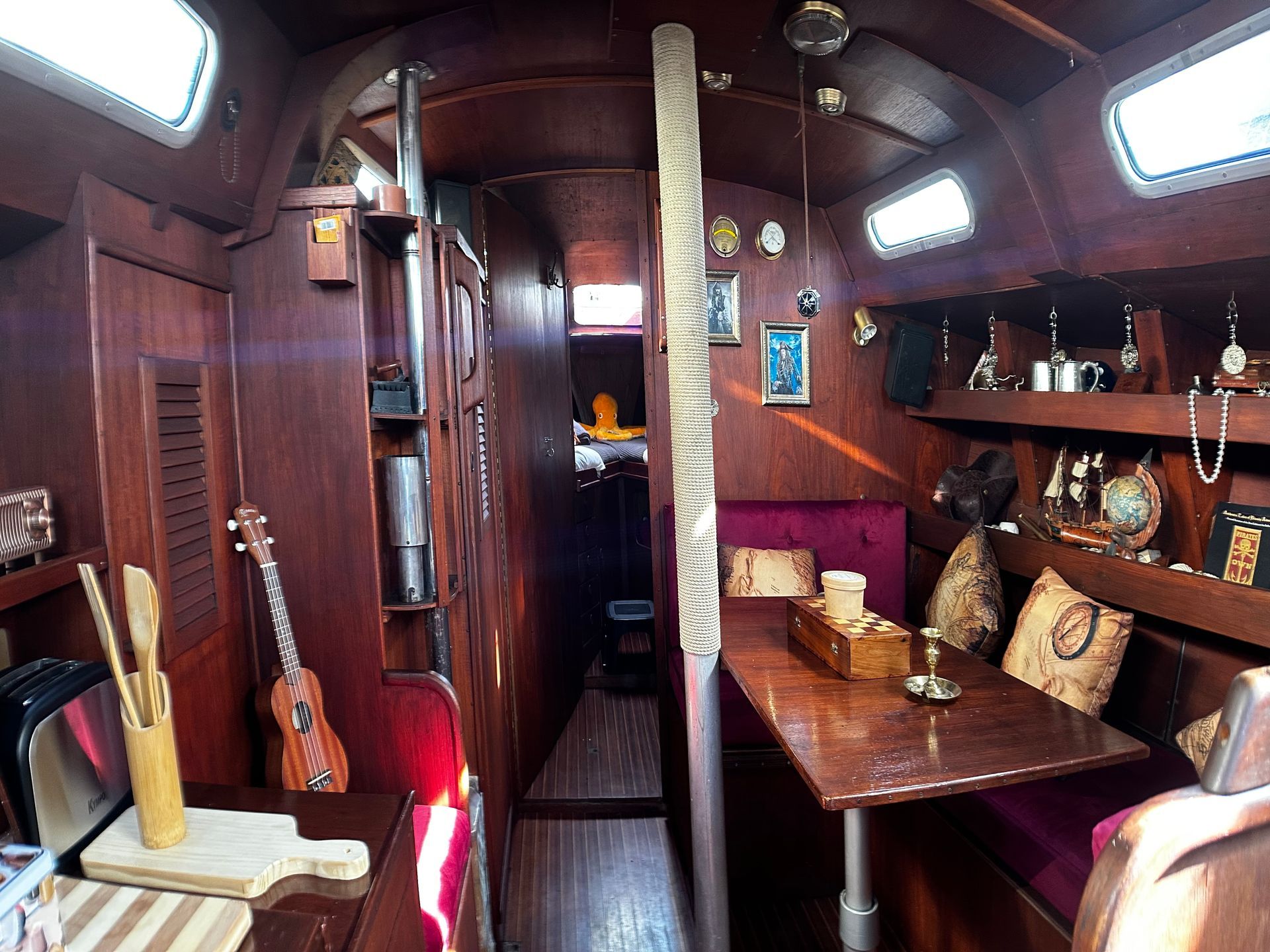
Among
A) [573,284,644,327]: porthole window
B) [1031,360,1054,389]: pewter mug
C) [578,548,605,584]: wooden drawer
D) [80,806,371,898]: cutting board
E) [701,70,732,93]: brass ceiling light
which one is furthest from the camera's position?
[573,284,644,327]: porthole window

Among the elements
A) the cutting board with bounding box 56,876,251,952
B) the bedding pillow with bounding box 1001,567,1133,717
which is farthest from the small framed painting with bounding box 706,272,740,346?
the cutting board with bounding box 56,876,251,952

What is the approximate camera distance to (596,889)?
2393 mm

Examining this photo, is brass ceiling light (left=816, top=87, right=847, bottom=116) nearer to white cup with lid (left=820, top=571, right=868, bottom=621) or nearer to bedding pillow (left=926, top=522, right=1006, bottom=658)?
white cup with lid (left=820, top=571, right=868, bottom=621)

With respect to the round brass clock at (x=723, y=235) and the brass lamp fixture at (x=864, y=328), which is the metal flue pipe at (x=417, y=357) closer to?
the round brass clock at (x=723, y=235)

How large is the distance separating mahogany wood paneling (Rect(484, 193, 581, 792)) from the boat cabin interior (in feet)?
0.14

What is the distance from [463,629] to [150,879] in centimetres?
119

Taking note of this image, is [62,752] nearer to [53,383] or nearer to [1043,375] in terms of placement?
[53,383]

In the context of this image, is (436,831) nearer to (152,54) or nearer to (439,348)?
(439,348)

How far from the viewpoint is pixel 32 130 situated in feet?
3.48

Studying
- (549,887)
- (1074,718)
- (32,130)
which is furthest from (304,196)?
(549,887)

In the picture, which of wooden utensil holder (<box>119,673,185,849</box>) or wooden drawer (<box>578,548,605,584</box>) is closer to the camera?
wooden utensil holder (<box>119,673,185,849</box>)

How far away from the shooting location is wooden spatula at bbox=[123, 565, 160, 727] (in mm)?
895

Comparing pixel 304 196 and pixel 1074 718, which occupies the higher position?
pixel 304 196

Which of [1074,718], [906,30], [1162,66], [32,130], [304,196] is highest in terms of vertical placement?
Answer: [906,30]
